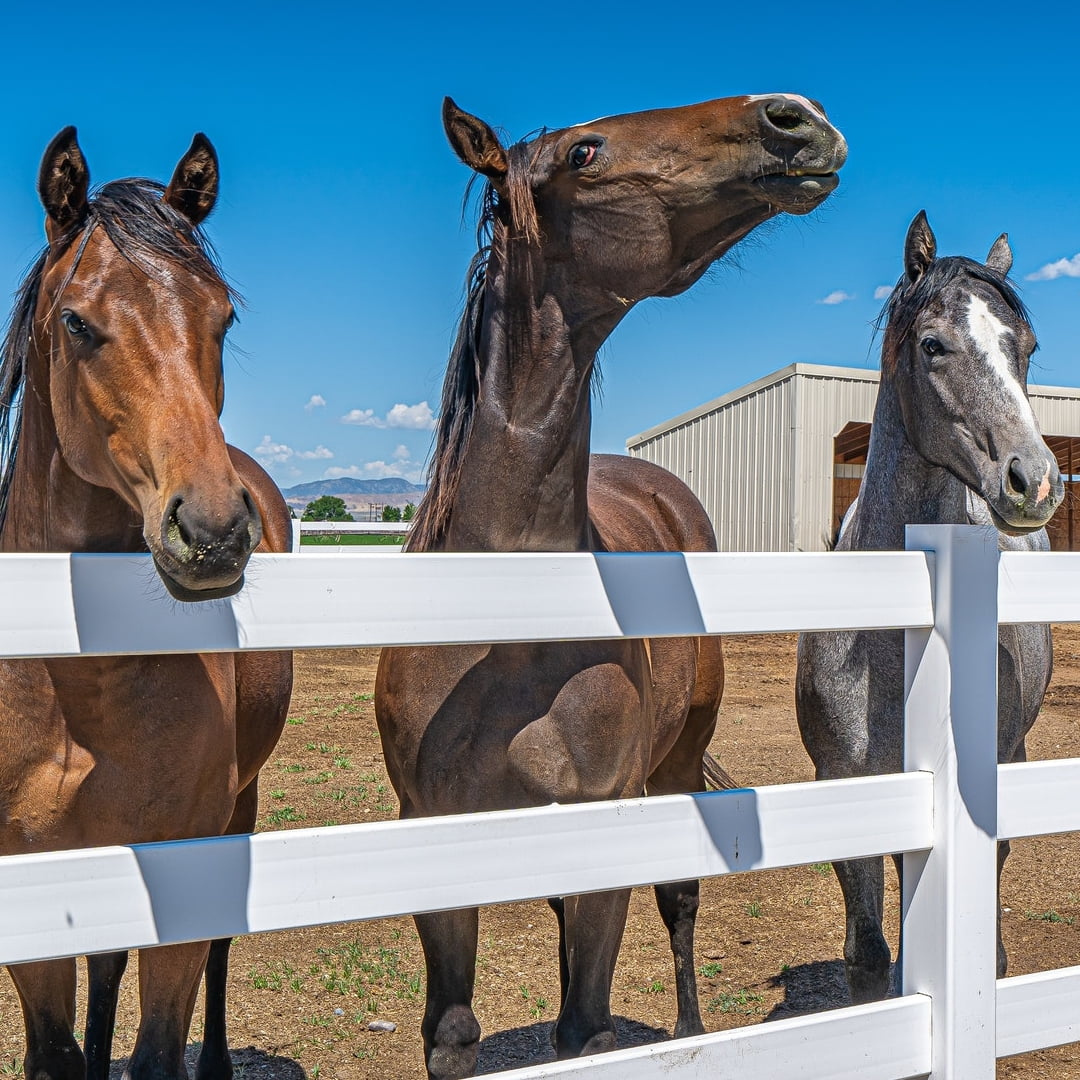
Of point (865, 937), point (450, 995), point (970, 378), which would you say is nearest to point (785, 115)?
point (970, 378)

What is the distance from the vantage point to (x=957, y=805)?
2.28 m

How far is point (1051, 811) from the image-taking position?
2383 mm

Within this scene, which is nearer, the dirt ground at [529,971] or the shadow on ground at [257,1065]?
the shadow on ground at [257,1065]

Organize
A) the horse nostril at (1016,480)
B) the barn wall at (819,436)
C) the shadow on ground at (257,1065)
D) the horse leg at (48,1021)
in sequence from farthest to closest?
the barn wall at (819,436) → the shadow on ground at (257,1065) → the horse nostril at (1016,480) → the horse leg at (48,1021)

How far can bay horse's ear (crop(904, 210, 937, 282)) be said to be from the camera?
3922mm

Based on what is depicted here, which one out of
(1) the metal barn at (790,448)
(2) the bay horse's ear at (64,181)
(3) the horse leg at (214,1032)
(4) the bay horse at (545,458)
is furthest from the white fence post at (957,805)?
(1) the metal barn at (790,448)

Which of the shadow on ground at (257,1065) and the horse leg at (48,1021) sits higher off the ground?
the horse leg at (48,1021)

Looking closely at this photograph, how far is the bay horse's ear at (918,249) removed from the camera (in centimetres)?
392

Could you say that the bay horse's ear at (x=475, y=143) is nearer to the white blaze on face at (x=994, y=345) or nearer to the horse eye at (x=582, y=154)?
the horse eye at (x=582, y=154)

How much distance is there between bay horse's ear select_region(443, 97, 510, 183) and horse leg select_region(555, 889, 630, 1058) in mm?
1936

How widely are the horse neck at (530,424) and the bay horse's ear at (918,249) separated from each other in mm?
1555

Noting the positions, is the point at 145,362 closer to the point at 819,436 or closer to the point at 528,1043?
the point at 528,1043

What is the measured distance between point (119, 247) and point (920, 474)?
2.60 metres

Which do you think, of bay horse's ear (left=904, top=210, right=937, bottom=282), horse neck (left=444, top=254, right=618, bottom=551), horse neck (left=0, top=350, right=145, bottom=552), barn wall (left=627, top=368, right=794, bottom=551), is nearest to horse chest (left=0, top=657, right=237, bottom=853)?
horse neck (left=0, top=350, right=145, bottom=552)
